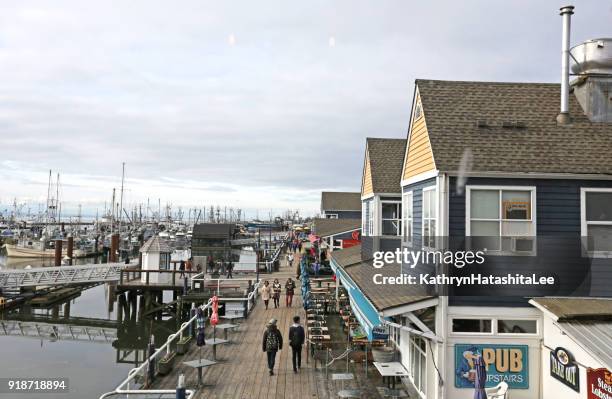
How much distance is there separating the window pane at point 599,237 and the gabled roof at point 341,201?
44.4 meters

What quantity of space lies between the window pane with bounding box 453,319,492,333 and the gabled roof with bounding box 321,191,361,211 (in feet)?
145

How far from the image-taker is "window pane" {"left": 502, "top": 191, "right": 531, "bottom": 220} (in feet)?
34.6

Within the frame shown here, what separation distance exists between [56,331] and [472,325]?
30790mm

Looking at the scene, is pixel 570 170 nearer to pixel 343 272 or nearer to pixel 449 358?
pixel 449 358

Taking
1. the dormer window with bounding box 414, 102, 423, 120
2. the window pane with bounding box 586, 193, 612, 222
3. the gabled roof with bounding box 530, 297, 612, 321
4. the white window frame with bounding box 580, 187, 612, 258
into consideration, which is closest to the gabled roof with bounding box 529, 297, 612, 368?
the gabled roof with bounding box 530, 297, 612, 321

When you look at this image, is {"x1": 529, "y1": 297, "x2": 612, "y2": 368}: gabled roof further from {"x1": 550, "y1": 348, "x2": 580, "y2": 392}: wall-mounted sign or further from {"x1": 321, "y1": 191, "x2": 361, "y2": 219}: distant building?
{"x1": 321, "y1": 191, "x2": 361, "y2": 219}: distant building

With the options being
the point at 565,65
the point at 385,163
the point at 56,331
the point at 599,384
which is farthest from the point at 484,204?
the point at 56,331

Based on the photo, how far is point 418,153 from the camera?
510 inches

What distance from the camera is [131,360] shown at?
26.1 meters

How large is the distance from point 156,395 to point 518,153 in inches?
423

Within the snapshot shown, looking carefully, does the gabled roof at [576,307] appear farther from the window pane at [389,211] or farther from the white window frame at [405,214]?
the window pane at [389,211]

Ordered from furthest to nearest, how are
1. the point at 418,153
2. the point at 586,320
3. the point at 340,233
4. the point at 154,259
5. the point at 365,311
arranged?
the point at 340,233 < the point at 154,259 < the point at 418,153 < the point at 365,311 < the point at 586,320

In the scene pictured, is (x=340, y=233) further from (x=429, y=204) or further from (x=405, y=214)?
(x=429, y=204)

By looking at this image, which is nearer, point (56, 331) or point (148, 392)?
point (148, 392)
